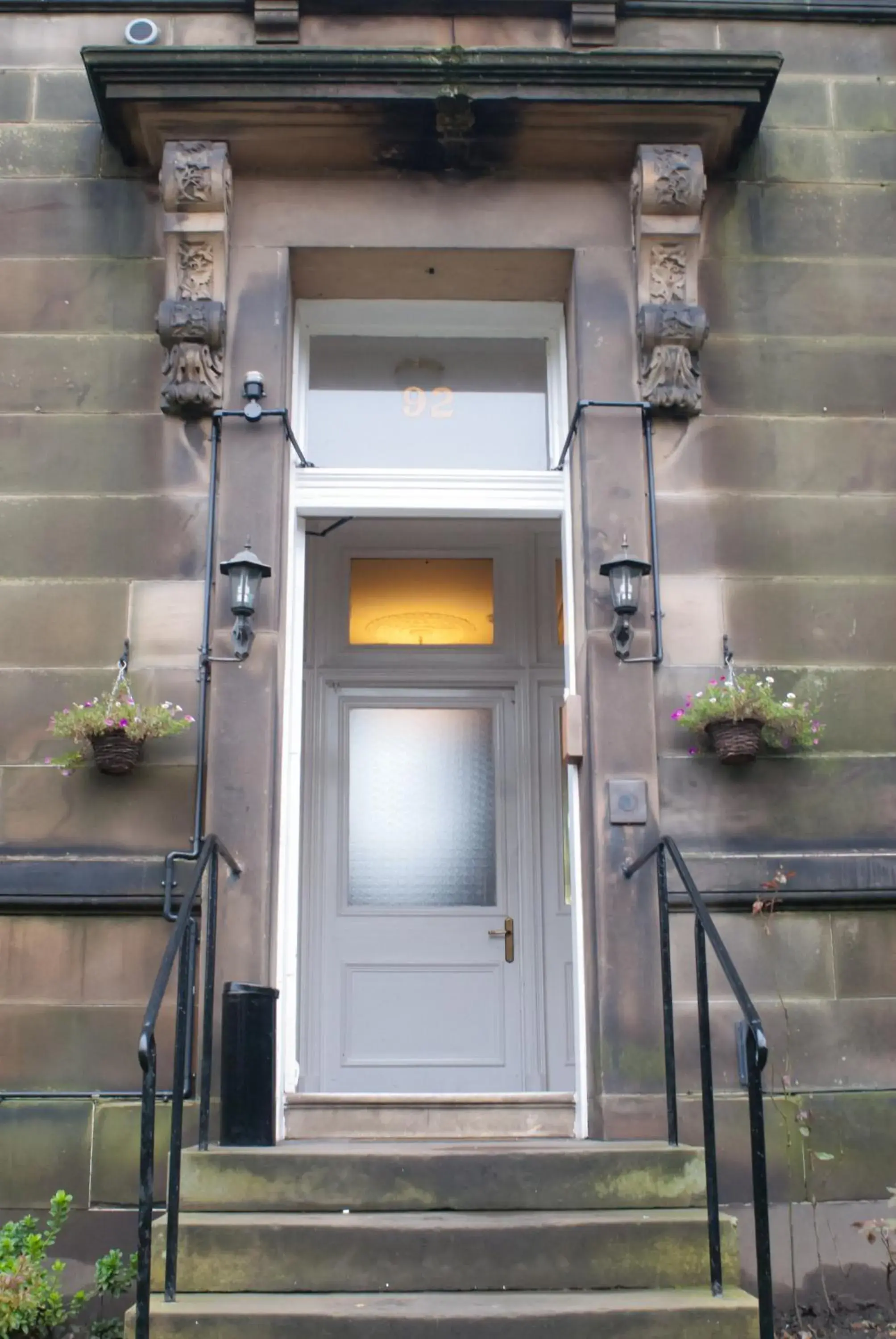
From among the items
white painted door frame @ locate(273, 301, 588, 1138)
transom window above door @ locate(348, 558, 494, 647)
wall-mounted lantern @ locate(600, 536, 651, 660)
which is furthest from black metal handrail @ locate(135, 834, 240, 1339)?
transom window above door @ locate(348, 558, 494, 647)

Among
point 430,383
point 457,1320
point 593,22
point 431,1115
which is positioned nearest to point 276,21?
point 593,22

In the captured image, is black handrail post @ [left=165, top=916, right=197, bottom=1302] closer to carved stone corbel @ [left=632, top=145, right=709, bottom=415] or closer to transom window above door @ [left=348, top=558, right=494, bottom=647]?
carved stone corbel @ [left=632, top=145, right=709, bottom=415]

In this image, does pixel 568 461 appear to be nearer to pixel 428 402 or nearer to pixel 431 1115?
pixel 428 402

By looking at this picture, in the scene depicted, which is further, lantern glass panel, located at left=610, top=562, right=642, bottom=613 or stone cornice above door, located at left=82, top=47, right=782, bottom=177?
stone cornice above door, located at left=82, top=47, right=782, bottom=177

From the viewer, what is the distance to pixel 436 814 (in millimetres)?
6562

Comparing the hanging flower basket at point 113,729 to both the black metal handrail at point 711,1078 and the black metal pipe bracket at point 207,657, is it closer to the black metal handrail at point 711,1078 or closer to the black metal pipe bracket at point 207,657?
the black metal pipe bracket at point 207,657

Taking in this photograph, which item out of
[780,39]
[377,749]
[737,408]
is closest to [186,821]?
[377,749]

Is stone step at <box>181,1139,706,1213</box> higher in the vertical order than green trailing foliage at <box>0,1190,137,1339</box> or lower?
higher

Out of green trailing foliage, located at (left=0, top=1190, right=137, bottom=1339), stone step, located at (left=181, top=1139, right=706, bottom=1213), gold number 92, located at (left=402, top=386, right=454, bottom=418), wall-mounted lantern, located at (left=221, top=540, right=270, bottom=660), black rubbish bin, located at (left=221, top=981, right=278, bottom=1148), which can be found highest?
gold number 92, located at (left=402, top=386, right=454, bottom=418)

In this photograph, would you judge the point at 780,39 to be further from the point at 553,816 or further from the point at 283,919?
the point at 283,919

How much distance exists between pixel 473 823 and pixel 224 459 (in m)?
2.34

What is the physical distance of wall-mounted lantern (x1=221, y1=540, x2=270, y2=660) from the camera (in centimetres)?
474

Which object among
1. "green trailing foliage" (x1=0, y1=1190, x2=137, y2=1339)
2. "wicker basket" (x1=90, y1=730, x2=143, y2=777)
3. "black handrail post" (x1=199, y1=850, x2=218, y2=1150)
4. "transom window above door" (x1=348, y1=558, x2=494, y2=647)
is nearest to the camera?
A: "green trailing foliage" (x1=0, y1=1190, x2=137, y2=1339)

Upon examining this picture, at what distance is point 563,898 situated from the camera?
6438 millimetres
